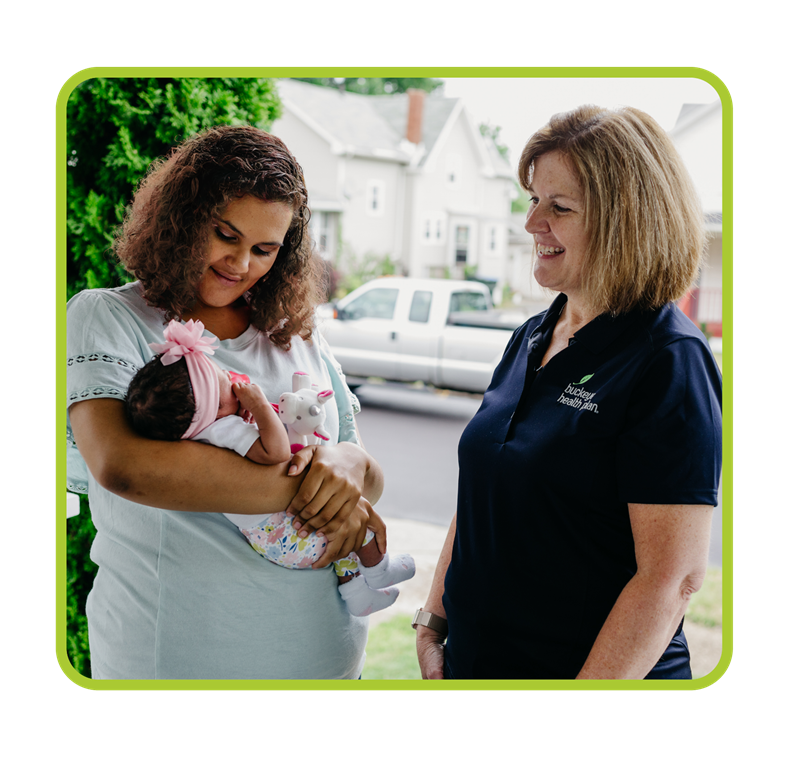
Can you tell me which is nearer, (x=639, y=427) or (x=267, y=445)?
(x=639, y=427)

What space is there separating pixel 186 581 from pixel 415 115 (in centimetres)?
1684

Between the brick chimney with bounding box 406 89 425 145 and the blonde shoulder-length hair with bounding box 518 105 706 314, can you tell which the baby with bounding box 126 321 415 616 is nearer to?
the blonde shoulder-length hair with bounding box 518 105 706 314

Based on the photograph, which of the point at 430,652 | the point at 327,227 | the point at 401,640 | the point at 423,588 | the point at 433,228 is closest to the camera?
the point at 430,652

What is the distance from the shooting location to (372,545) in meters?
1.64

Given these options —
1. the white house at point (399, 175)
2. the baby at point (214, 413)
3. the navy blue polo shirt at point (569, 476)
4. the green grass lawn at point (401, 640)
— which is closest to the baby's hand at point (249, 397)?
the baby at point (214, 413)

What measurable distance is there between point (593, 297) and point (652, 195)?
8.7 inches

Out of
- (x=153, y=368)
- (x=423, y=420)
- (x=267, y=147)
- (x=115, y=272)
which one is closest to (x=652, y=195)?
(x=267, y=147)

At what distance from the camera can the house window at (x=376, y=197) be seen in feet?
56.1

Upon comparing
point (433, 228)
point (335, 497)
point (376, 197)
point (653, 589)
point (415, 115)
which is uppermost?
point (415, 115)

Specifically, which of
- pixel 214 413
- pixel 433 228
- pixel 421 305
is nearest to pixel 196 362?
pixel 214 413

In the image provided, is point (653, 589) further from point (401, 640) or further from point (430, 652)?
point (401, 640)

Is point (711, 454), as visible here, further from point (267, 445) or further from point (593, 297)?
point (267, 445)

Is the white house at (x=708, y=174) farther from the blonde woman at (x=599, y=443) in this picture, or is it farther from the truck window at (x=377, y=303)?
the truck window at (x=377, y=303)

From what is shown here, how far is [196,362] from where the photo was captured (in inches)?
53.5
